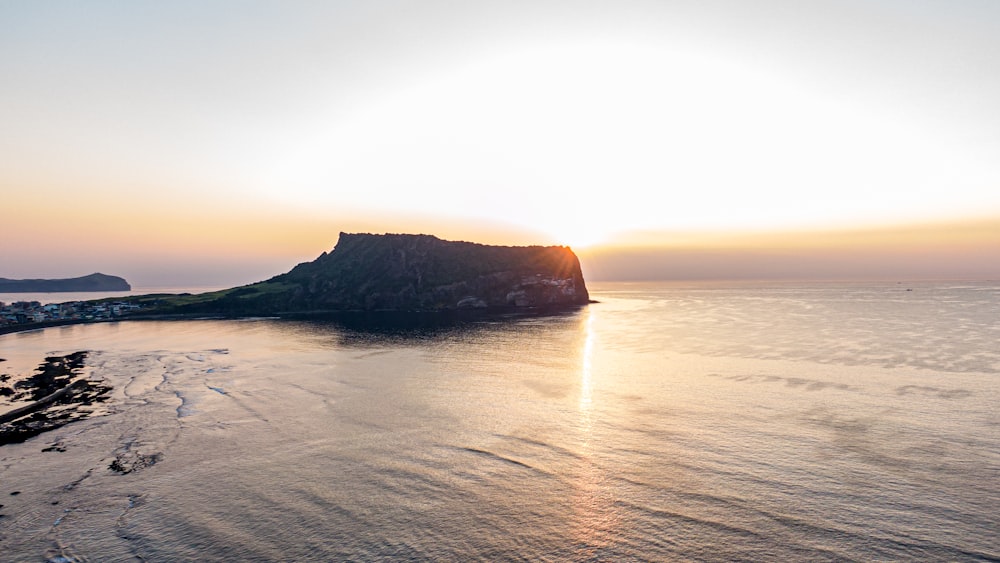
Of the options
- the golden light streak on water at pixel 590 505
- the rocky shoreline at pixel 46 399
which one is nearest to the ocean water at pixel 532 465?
the golden light streak on water at pixel 590 505

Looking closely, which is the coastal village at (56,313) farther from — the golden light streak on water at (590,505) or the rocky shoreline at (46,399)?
the golden light streak on water at (590,505)

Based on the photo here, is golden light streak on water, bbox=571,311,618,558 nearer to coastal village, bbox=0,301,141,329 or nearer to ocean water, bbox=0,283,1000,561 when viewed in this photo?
ocean water, bbox=0,283,1000,561

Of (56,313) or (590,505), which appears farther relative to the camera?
(56,313)

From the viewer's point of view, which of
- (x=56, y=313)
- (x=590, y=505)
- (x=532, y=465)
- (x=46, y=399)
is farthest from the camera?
(x=56, y=313)

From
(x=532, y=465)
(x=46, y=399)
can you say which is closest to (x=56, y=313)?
(x=46, y=399)

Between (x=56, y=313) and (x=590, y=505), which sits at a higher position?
(x=56, y=313)

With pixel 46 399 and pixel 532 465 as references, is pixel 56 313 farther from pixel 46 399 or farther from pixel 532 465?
pixel 532 465
